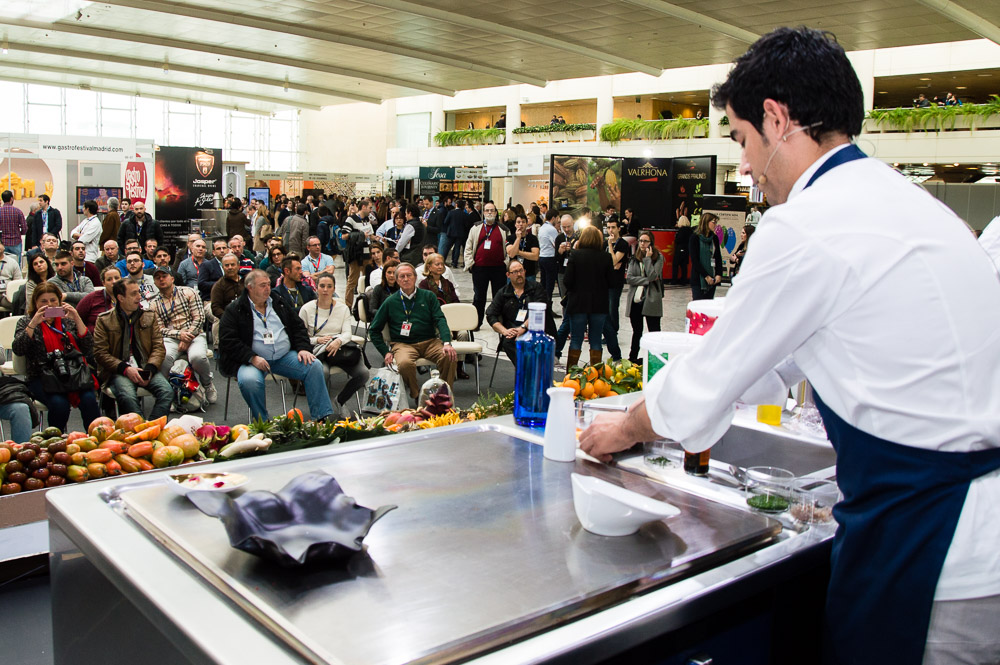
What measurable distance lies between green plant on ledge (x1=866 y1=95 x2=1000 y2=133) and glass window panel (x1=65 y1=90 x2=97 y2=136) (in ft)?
80.0

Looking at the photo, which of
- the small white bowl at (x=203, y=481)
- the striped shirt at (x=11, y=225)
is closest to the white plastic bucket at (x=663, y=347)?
the small white bowl at (x=203, y=481)

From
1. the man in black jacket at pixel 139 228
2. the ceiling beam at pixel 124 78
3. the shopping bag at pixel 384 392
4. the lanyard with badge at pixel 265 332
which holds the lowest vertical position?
the shopping bag at pixel 384 392

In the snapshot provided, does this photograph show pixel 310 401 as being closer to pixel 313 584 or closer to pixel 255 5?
pixel 313 584

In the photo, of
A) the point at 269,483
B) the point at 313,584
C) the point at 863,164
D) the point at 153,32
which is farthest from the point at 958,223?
the point at 153,32

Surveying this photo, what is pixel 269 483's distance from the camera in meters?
1.62

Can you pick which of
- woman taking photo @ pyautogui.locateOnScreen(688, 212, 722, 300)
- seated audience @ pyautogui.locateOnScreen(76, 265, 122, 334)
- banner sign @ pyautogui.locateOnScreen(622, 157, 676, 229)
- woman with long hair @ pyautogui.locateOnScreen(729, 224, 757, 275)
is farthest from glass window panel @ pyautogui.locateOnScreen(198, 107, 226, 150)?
seated audience @ pyautogui.locateOnScreen(76, 265, 122, 334)

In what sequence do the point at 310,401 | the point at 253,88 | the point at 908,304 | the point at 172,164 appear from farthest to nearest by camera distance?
the point at 253,88, the point at 172,164, the point at 310,401, the point at 908,304

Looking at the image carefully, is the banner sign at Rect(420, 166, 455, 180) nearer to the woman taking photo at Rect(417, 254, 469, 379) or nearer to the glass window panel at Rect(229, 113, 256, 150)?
the glass window panel at Rect(229, 113, 256, 150)

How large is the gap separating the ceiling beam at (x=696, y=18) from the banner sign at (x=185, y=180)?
8.15 metres

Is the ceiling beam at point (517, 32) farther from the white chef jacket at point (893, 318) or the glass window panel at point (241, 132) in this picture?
the glass window panel at point (241, 132)

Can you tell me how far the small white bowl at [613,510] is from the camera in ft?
4.48

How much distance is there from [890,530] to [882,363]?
0.24 m

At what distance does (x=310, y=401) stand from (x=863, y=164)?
5.13 metres

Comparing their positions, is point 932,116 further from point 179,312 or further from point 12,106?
point 12,106
